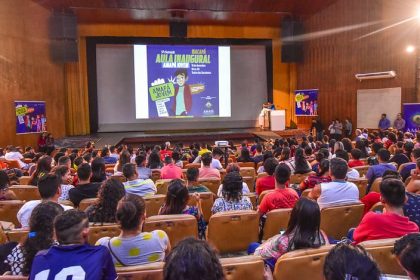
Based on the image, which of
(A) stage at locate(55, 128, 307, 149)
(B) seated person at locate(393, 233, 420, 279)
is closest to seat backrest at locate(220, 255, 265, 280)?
(B) seated person at locate(393, 233, 420, 279)

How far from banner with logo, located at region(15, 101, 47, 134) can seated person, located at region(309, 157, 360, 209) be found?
36.0 ft

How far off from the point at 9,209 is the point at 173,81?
12.8 m

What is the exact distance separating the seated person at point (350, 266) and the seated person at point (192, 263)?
44cm

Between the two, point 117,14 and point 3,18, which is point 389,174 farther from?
point 117,14

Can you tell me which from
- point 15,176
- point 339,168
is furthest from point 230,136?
point 339,168

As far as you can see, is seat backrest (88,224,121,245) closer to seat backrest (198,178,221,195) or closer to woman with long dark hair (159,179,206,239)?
woman with long dark hair (159,179,206,239)

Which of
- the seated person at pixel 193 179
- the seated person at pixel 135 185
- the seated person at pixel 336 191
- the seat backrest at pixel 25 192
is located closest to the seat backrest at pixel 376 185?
the seated person at pixel 336 191

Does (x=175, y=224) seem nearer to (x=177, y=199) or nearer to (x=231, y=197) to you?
(x=177, y=199)

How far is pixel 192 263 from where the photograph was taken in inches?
56.4

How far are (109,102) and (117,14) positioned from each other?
12.3 ft

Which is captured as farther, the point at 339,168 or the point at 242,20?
the point at 242,20

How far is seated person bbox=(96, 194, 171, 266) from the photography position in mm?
2480

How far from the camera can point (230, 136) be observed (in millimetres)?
15727

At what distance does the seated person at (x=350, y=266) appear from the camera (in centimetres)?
150
